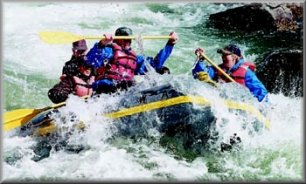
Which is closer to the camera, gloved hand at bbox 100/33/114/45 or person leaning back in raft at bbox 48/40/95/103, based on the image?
person leaning back in raft at bbox 48/40/95/103

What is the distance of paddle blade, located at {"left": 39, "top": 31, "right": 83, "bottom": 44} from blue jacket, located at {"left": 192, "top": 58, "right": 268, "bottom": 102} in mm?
872

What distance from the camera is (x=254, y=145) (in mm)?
5488

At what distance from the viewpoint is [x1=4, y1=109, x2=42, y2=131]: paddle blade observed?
5352 mm

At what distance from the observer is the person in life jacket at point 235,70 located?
574 cm

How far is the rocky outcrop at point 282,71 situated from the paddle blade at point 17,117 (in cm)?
172

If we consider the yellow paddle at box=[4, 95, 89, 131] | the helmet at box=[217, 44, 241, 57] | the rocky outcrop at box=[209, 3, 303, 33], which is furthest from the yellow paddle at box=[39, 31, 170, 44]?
the rocky outcrop at box=[209, 3, 303, 33]

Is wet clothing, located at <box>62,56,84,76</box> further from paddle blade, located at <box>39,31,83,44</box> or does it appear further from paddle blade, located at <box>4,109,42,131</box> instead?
paddle blade, located at <box>4,109,42,131</box>

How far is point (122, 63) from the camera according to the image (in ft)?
18.9

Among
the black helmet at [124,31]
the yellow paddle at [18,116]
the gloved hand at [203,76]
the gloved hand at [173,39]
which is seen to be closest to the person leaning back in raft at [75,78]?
the yellow paddle at [18,116]

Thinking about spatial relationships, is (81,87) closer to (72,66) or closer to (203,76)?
(72,66)

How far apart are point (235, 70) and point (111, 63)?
89 centimetres

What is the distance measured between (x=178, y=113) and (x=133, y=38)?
713mm

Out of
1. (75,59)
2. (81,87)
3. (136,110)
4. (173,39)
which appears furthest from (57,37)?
(173,39)

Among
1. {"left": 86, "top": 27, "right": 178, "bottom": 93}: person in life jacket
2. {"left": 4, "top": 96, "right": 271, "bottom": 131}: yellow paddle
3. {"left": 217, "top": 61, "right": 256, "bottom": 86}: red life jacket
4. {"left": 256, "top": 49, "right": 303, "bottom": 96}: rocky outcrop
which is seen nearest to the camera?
{"left": 4, "top": 96, "right": 271, "bottom": 131}: yellow paddle
